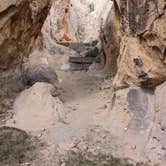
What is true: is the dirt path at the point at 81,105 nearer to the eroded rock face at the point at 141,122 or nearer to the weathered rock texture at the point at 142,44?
the eroded rock face at the point at 141,122

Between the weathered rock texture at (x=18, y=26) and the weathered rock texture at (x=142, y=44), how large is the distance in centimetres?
246

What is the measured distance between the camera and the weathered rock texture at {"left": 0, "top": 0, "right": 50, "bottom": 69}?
8.42m

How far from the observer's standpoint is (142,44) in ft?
22.1

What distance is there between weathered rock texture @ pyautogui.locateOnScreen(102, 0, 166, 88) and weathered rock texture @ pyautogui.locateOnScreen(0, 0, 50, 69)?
8.07 ft

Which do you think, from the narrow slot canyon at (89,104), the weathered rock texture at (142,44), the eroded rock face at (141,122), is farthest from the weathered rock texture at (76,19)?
the eroded rock face at (141,122)

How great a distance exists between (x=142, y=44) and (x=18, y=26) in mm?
3515

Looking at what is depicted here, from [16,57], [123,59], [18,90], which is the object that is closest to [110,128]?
[123,59]

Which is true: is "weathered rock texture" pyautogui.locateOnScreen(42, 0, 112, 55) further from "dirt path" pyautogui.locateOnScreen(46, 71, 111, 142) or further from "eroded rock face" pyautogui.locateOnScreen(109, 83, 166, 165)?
"eroded rock face" pyautogui.locateOnScreen(109, 83, 166, 165)

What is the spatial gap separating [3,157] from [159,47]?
9.47 feet

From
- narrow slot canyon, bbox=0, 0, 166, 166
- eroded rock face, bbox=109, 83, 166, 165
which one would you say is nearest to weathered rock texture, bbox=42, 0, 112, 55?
narrow slot canyon, bbox=0, 0, 166, 166

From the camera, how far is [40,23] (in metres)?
10.7

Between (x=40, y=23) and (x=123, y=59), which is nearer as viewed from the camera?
(x=123, y=59)

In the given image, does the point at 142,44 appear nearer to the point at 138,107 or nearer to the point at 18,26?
the point at 138,107

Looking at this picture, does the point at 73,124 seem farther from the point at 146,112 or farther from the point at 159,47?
the point at 159,47
